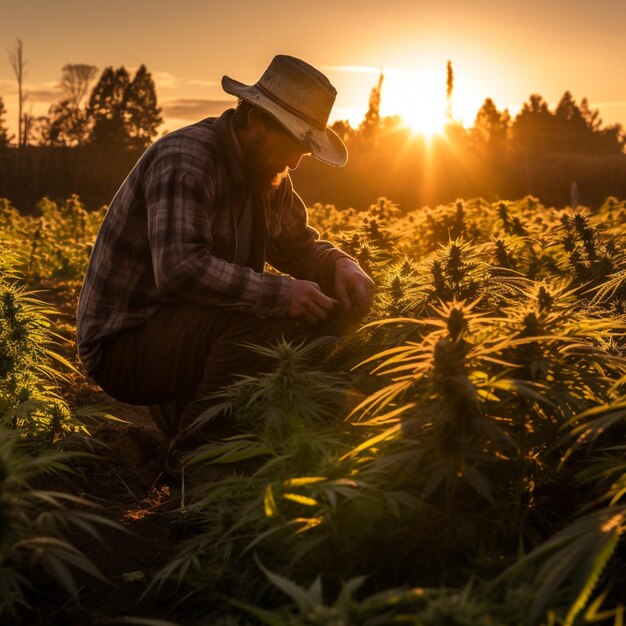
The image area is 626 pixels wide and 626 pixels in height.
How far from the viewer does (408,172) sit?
25969mm

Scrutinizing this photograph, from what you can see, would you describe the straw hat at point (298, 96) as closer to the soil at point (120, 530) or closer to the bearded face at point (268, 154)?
the bearded face at point (268, 154)

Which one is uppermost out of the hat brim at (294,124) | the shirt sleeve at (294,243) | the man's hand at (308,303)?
the hat brim at (294,124)

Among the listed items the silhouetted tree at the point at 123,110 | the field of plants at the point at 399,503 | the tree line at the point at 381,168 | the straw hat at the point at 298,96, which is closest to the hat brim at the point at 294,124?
the straw hat at the point at 298,96

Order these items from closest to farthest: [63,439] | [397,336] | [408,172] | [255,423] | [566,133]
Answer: [255,423], [397,336], [63,439], [408,172], [566,133]

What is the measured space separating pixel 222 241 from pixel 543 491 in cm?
207

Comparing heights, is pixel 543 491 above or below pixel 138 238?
below

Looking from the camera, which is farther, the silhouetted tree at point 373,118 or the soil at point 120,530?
the silhouetted tree at point 373,118

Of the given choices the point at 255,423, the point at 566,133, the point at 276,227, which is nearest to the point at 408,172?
the point at 276,227

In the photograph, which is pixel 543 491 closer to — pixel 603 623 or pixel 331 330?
pixel 603 623

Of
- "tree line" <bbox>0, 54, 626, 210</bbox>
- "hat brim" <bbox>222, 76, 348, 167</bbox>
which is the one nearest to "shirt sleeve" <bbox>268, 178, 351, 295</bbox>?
"hat brim" <bbox>222, 76, 348, 167</bbox>

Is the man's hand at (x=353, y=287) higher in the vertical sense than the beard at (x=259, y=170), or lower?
lower

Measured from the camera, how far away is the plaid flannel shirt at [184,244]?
10.5 feet

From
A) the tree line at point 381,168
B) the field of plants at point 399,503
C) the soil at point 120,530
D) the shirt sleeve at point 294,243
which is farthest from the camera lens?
the tree line at point 381,168

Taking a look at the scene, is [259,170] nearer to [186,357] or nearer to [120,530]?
[186,357]
